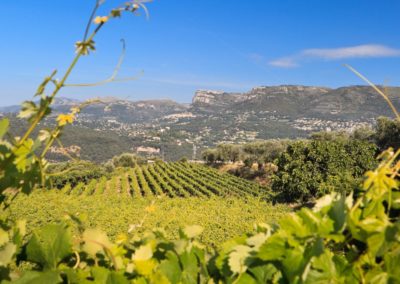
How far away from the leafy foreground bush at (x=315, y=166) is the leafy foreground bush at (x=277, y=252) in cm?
3171

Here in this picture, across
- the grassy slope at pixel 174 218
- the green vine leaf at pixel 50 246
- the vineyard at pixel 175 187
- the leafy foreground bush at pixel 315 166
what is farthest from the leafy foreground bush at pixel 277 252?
the vineyard at pixel 175 187

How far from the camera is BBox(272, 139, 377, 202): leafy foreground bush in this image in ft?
106

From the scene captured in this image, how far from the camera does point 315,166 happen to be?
33.0 m

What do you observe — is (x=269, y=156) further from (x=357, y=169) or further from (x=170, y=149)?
(x=170, y=149)

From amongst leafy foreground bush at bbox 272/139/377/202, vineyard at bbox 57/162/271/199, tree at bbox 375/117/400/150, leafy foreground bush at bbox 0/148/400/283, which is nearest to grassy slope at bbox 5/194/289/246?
leafy foreground bush at bbox 272/139/377/202

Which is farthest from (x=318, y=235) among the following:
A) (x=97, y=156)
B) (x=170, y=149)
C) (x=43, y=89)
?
(x=170, y=149)

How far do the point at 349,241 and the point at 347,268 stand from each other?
3.6 inches

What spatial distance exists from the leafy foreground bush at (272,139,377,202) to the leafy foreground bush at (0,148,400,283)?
31711 mm

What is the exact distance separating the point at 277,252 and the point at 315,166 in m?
33.8

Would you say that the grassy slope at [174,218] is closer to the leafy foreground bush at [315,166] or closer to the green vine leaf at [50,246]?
the leafy foreground bush at [315,166]

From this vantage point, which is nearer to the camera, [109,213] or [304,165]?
[109,213]

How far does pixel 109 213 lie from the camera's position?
24.3m

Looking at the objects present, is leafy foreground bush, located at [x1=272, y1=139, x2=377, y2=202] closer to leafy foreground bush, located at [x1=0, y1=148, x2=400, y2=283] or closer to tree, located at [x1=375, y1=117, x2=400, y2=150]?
tree, located at [x1=375, y1=117, x2=400, y2=150]

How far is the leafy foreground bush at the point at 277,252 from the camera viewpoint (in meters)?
Answer: 0.89
